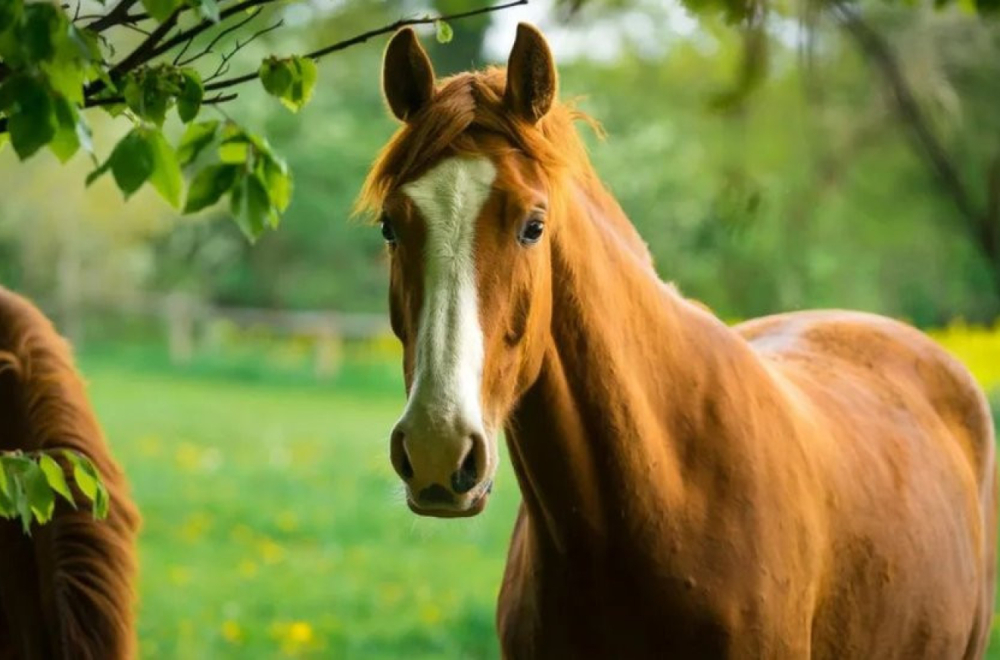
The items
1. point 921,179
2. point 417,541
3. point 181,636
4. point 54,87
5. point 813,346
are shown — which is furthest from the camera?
point 921,179

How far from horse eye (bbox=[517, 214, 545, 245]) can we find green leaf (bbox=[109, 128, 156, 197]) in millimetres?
595

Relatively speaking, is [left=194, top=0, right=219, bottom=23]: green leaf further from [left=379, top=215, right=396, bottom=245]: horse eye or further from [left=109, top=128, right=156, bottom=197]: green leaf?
[left=379, top=215, right=396, bottom=245]: horse eye

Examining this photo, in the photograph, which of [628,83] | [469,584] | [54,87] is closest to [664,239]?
[628,83]

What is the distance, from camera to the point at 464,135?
2.20 metres

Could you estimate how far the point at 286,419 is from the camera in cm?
1175

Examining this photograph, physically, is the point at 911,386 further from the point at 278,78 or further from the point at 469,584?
the point at 469,584

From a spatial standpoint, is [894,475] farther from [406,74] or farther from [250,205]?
[250,205]

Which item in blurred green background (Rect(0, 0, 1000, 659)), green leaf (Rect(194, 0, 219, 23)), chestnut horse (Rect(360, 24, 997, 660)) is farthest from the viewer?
blurred green background (Rect(0, 0, 1000, 659))

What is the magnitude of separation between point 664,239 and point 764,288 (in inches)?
87.6

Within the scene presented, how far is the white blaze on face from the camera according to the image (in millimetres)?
2025

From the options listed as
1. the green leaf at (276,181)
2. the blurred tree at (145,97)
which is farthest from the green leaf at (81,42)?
the green leaf at (276,181)

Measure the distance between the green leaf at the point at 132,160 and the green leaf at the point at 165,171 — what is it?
1 centimetres

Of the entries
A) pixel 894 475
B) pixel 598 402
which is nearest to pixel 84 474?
pixel 598 402

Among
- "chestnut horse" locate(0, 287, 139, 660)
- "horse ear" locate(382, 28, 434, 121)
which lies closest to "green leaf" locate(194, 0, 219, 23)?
"horse ear" locate(382, 28, 434, 121)
